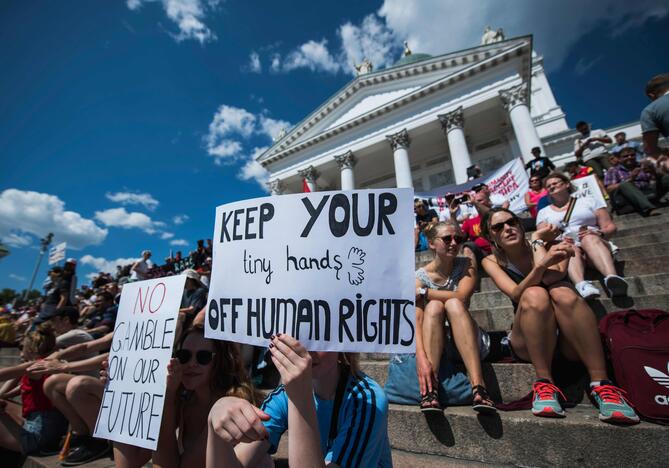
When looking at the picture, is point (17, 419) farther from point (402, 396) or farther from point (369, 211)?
point (369, 211)

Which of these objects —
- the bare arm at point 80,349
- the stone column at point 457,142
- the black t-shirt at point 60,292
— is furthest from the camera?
the stone column at point 457,142

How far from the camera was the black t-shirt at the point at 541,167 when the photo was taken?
20.5 feet

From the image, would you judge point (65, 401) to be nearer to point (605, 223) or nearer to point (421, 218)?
point (605, 223)

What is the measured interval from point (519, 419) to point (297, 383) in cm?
162

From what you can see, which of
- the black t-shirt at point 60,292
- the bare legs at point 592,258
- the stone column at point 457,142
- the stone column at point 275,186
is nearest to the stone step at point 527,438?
the bare legs at point 592,258

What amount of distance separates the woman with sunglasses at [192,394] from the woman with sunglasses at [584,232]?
2.94 metres

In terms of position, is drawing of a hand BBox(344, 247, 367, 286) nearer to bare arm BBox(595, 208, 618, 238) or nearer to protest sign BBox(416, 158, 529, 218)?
bare arm BBox(595, 208, 618, 238)

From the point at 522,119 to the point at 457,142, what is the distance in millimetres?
3446

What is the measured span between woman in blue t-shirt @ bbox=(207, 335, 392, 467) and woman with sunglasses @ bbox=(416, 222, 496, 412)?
0.91 metres

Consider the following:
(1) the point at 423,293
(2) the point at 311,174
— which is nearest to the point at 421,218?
(1) the point at 423,293

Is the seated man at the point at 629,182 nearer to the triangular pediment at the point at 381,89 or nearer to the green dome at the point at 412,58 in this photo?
the triangular pediment at the point at 381,89

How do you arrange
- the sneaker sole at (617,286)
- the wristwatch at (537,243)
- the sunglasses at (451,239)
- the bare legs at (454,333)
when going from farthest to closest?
the sneaker sole at (617,286)
the sunglasses at (451,239)
the wristwatch at (537,243)
the bare legs at (454,333)

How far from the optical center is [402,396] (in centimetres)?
226

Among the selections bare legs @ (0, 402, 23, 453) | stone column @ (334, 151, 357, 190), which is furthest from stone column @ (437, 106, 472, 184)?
bare legs @ (0, 402, 23, 453)
